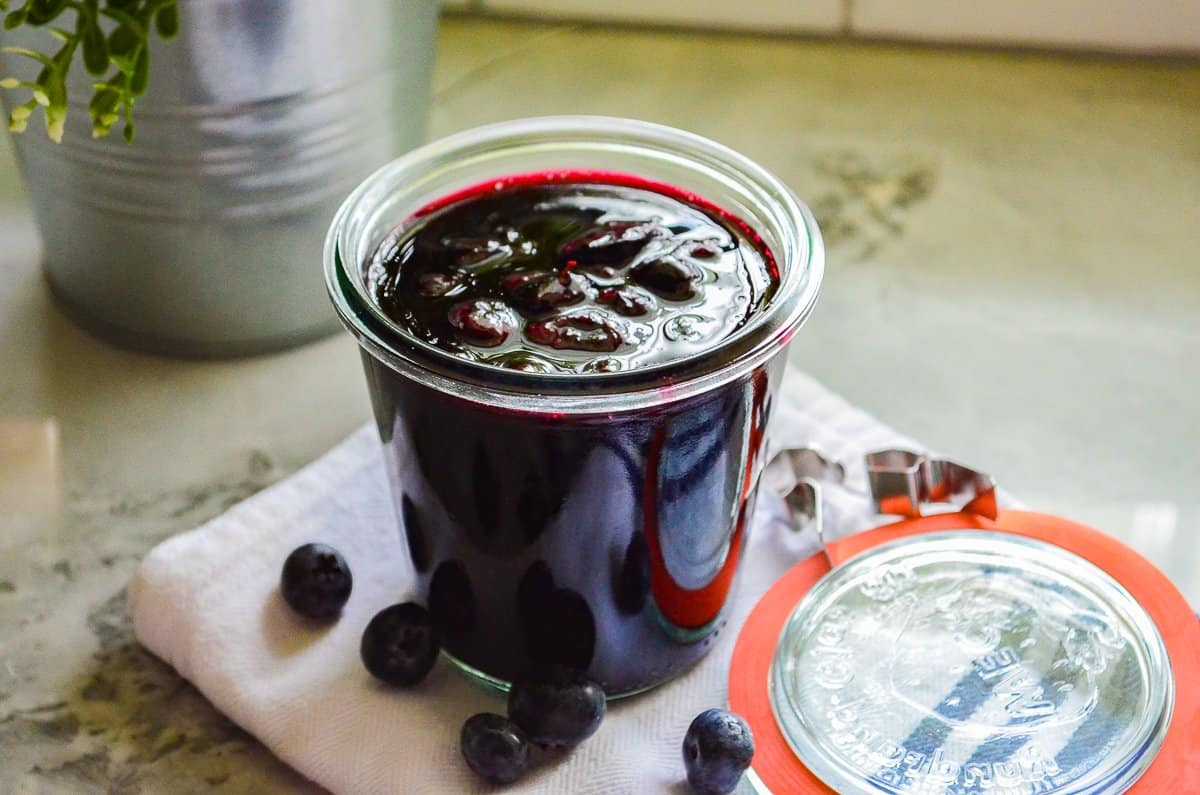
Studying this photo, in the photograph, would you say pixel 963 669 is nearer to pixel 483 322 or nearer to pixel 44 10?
pixel 483 322

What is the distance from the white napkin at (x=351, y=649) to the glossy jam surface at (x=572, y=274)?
0.20 metres

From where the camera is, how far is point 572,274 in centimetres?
74

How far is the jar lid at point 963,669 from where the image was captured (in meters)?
0.72

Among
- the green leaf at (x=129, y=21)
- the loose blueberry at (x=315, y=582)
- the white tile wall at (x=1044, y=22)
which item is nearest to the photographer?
the green leaf at (x=129, y=21)

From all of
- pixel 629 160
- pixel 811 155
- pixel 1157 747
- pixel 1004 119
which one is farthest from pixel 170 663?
pixel 1004 119

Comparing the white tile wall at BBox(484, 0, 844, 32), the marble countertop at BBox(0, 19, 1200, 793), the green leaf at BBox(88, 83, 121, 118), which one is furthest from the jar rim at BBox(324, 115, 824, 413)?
the white tile wall at BBox(484, 0, 844, 32)

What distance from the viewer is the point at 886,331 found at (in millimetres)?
1123

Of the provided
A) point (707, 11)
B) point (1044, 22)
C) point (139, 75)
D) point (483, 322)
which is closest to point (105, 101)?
point (139, 75)

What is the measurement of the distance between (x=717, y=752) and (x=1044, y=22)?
0.98 m

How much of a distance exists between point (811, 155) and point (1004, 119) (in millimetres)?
205

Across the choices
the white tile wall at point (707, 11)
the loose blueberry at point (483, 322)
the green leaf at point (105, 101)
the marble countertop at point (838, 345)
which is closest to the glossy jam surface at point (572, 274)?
the loose blueberry at point (483, 322)

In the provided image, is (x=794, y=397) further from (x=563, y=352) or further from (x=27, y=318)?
(x=27, y=318)

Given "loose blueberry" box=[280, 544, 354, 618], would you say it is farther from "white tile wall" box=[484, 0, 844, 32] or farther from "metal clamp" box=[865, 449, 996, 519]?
"white tile wall" box=[484, 0, 844, 32]

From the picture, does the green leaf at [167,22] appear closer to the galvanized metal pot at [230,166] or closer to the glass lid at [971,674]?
the galvanized metal pot at [230,166]
